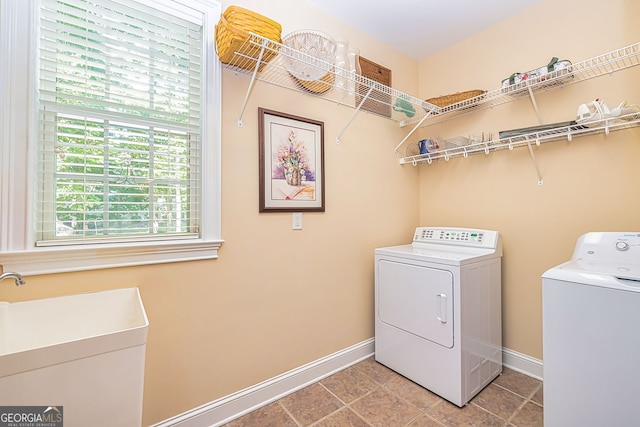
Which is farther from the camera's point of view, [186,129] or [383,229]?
[383,229]

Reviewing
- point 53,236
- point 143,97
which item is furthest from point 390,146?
point 53,236

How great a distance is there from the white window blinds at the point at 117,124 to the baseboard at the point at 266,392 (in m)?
0.93

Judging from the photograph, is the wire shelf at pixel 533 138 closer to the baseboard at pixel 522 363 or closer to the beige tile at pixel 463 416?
the baseboard at pixel 522 363

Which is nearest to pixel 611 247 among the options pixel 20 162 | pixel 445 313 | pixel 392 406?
pixel 445 313

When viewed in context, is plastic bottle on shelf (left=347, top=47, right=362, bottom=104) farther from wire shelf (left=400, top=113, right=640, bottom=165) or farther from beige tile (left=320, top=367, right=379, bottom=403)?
beige tile (left=320, top=367, right=379, bottom=403)

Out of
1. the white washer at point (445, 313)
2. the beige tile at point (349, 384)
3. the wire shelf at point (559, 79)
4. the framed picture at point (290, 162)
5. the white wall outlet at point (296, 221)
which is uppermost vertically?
the wire shelf at point (559, 79)

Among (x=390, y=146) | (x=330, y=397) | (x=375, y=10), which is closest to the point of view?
(x=330, y=397)

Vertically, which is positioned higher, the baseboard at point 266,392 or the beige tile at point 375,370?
the baseboard at point 266,392

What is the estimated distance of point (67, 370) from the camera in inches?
29.3

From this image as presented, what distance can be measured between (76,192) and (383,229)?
1.96 meters

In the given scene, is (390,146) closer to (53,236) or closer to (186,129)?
(186,129)

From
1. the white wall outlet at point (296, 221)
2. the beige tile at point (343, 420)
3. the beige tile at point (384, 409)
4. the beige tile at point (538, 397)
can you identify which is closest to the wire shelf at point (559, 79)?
the white wall outlet at point (296, 221)

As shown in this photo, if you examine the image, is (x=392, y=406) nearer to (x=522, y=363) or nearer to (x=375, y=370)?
(x=375, y=370)

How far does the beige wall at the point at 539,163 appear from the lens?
5.41 ft
